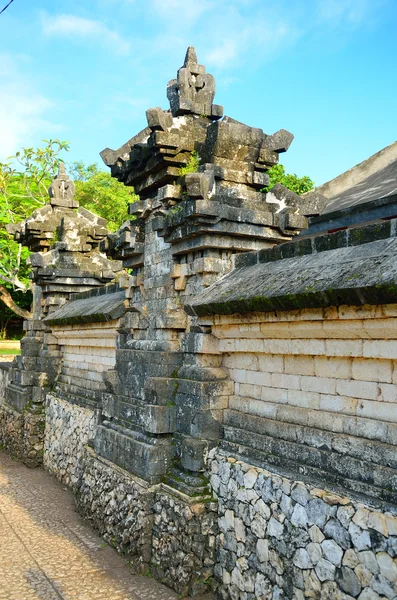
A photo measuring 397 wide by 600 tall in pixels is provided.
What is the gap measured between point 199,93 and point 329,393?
4.75 metres

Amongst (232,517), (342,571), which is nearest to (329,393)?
(342,571)

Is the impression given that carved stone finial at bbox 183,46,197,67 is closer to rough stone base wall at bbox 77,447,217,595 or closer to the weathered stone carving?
rough stone base wall at bbox 77,447,217,595

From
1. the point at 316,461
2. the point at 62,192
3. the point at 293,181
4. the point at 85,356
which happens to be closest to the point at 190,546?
the point at 316,461

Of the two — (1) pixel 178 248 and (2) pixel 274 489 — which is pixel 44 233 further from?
(2) pixel 274 489

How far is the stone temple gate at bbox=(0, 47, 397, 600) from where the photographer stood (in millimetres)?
4586

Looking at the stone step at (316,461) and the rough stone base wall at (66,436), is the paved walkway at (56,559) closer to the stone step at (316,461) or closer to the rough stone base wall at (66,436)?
the rough stone base wall at (66,436)

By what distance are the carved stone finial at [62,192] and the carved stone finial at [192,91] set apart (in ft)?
21.0

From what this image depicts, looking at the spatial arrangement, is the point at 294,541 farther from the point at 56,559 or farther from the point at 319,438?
the point at 56,559

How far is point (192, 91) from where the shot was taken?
786 centimetres

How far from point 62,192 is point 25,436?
19.0 feet

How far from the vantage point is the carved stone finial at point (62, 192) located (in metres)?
13.8

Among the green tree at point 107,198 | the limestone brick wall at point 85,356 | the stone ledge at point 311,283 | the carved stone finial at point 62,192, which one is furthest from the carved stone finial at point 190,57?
the green tree at point 107,198

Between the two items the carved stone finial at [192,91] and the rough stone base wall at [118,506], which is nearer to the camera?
the rough stone base wall at [118,506]

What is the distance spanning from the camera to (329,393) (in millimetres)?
5129
